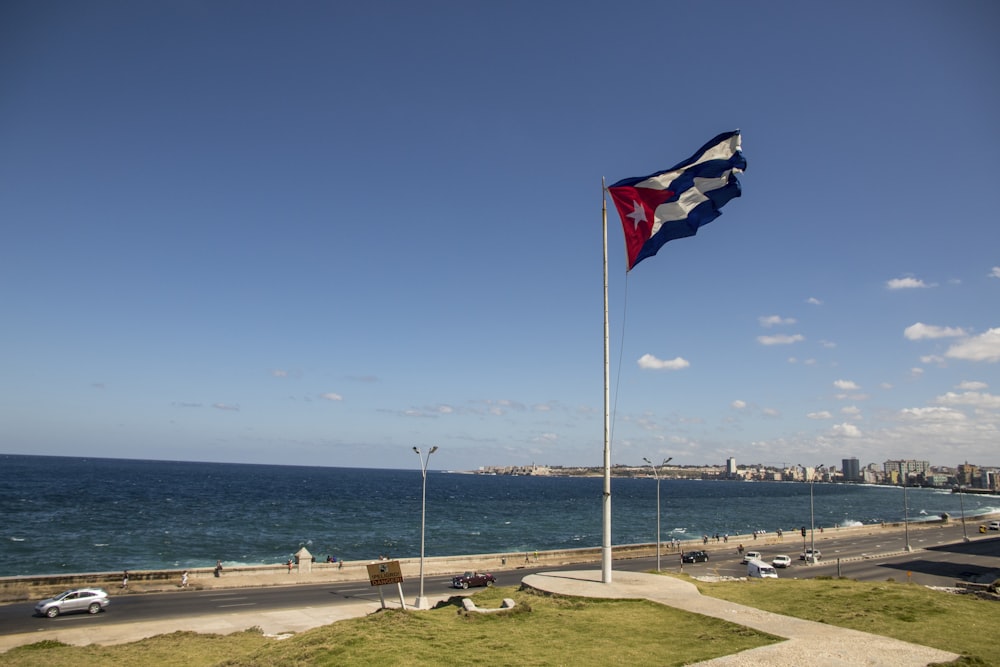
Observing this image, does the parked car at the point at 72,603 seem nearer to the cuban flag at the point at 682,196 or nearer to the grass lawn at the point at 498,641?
the grass lawn at the point at 498,641

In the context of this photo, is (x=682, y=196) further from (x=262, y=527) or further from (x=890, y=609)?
(x=262, y=527)

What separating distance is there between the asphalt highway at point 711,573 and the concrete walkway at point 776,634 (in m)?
21.6

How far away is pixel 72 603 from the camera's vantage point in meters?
34.5

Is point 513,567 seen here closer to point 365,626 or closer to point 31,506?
point 365,626

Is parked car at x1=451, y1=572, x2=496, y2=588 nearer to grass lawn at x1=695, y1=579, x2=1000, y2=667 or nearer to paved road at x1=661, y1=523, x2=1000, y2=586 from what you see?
paved road at x1=661, y1=523, x2=1000, y2=586

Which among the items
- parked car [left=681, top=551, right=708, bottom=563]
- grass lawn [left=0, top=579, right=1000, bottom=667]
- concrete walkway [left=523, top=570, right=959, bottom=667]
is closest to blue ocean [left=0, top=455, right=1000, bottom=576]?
parked car [left=681, top=551, right=708, bottom=563]

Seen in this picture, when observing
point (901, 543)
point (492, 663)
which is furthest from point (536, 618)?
point (901, 543)

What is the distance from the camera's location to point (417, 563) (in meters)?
55.2

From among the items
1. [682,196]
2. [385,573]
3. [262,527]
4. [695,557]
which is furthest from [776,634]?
[262,527]

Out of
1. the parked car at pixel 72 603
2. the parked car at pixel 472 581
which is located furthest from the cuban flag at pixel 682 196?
the parked car at pixel 72 603

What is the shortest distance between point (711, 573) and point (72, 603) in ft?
156

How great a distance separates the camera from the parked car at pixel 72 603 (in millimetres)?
33625

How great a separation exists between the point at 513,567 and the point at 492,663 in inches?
1829

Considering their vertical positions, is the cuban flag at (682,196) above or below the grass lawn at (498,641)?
above
